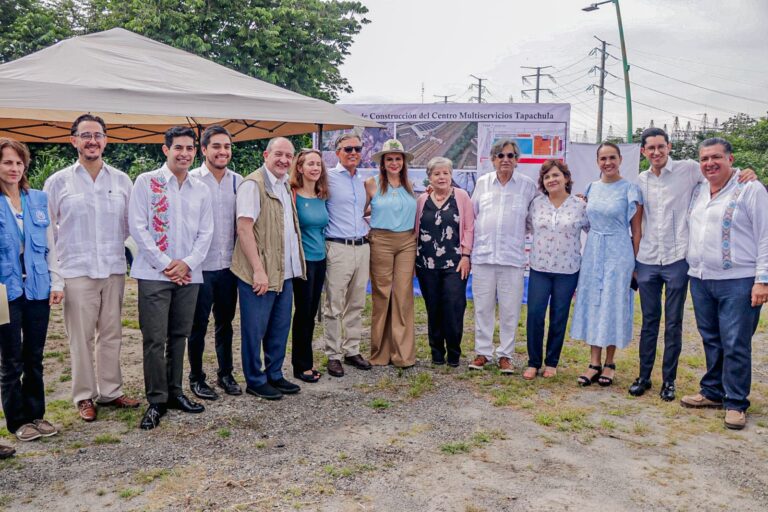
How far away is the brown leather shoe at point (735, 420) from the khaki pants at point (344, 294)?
2.64m

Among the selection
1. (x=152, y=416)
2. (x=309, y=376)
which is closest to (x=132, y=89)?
(x=152, y=416)

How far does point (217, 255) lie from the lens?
13.8ft

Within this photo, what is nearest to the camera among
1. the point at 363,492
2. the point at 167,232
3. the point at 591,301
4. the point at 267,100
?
the point at 363,492

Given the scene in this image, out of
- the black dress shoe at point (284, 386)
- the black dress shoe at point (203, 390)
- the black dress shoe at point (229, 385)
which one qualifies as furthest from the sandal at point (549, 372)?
the black dress shoe at point (203, 390)

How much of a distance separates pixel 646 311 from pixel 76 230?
3811 millimetres

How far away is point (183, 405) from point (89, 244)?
118 cm

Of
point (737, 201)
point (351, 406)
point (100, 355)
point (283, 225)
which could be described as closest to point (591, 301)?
point (737, 201)

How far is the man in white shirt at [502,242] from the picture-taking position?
16.0 feet

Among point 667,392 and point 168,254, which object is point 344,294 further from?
point 667,392

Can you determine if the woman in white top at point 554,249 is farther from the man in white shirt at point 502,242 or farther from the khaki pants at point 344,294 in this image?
the khaki pants at point 344,294

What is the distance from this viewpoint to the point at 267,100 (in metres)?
5.32

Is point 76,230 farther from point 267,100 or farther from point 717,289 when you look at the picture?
point 717,289

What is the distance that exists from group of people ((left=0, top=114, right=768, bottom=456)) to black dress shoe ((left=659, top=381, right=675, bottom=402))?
0.01 m

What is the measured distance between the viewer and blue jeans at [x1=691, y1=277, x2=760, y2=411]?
13.0ft
